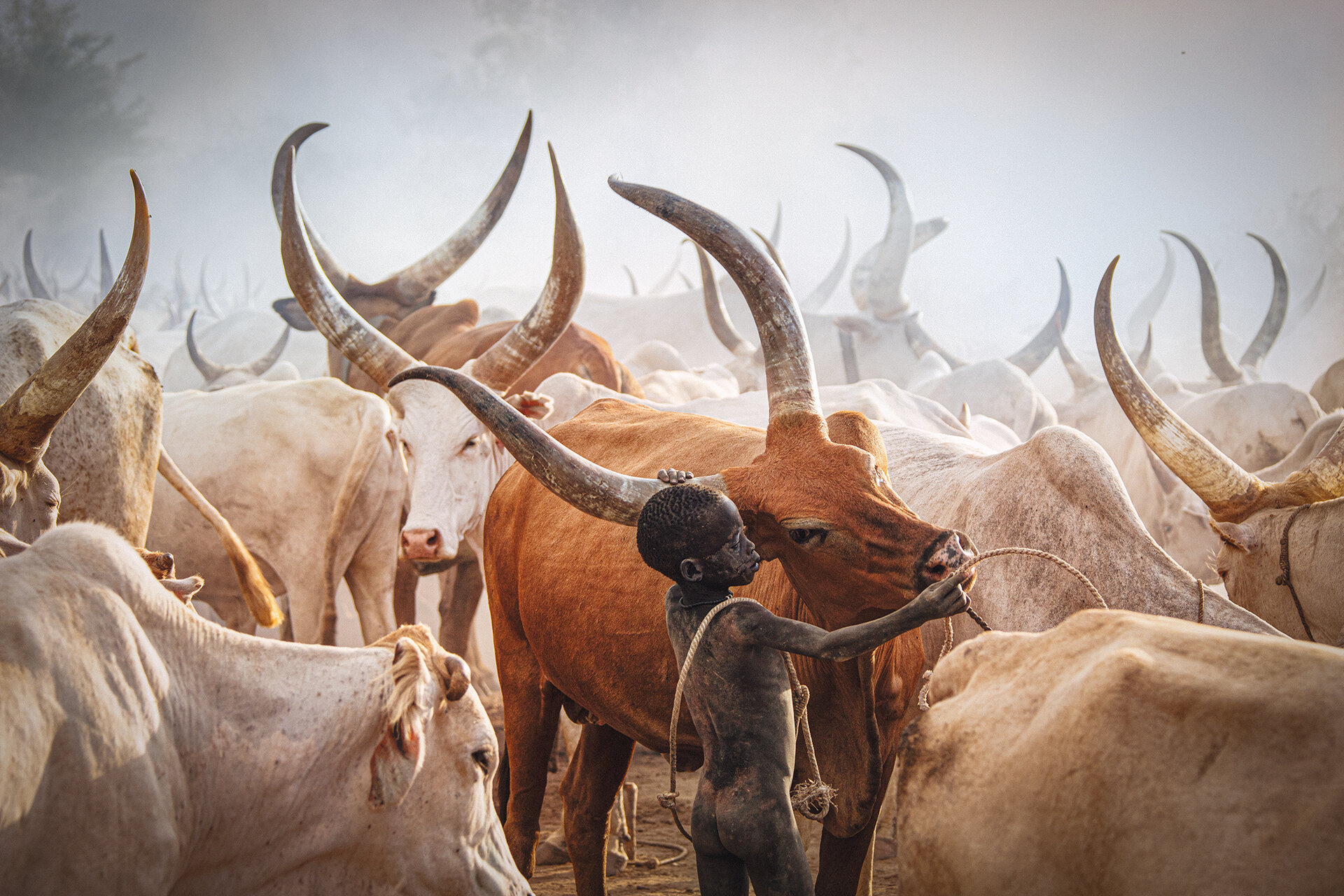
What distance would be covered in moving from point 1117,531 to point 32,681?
7.66ft

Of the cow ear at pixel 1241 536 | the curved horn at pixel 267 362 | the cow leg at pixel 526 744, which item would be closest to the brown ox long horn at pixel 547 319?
the cow leg at pixel 526 744

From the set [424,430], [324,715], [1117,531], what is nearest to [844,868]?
[1117,531]

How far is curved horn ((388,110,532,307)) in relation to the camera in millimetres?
6426

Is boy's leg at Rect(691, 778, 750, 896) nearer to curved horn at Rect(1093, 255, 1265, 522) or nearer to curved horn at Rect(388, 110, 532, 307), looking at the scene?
curved horn at Rect(1093, 255, 1265, 522)

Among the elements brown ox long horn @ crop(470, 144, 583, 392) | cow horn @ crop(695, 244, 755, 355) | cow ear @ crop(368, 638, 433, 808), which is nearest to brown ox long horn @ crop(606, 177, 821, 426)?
cow ear @ crop(368, 638, 433, 808)

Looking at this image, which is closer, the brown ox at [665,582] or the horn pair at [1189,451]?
the brown ox at [665,582]

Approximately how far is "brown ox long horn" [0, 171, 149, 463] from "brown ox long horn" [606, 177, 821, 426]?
51.6 inches

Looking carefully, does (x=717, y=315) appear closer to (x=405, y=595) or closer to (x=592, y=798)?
(x=405, y=595)

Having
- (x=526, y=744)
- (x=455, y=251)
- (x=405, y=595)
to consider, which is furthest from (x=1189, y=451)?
(x=455, y=251)

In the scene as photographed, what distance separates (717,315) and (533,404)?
18.4 feet

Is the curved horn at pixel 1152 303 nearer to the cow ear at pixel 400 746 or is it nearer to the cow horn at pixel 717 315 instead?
the cow horn at pixel 717 315

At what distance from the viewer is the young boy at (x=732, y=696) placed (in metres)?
1.66

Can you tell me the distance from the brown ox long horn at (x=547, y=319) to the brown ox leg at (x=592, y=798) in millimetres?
1739

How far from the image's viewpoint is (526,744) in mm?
3080
